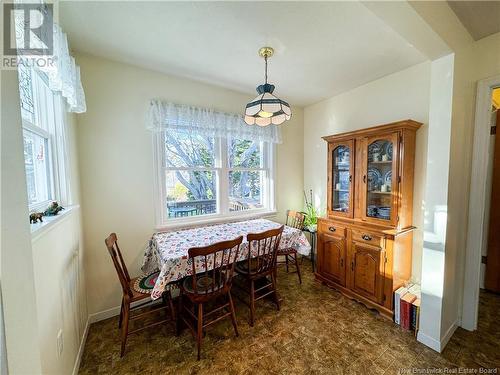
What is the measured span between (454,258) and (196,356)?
2229 millimetres

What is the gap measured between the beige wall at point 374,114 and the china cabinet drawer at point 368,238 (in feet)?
1.64

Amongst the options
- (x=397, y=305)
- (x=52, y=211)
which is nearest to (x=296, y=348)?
(x=397, y=305)

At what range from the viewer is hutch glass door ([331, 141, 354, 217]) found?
245 centimetres

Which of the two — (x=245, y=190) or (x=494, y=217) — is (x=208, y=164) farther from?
(x=494, y=217)

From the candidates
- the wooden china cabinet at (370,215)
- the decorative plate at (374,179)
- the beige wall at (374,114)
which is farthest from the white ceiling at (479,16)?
the decorative plate at (374,179)

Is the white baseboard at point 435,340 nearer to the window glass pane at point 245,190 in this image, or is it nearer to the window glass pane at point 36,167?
the window glass pane at point 245,190

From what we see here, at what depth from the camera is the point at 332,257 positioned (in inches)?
101

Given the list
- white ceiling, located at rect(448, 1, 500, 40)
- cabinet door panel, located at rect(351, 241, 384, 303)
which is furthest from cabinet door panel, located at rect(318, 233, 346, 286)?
white ceiling, located at rect(448, 1, 500, 40)

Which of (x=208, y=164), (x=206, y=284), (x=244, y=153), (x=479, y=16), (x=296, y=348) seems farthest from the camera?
(x=244, y=153)

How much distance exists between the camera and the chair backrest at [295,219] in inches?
120

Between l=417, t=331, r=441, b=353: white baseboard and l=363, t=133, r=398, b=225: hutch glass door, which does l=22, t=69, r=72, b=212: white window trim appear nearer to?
l=363, t=133, r=398, b=225: hutch glass door

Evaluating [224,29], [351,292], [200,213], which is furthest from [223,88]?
[351,292]

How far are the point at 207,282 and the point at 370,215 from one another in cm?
182

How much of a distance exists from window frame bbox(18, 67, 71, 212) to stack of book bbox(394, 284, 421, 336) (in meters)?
2.92
